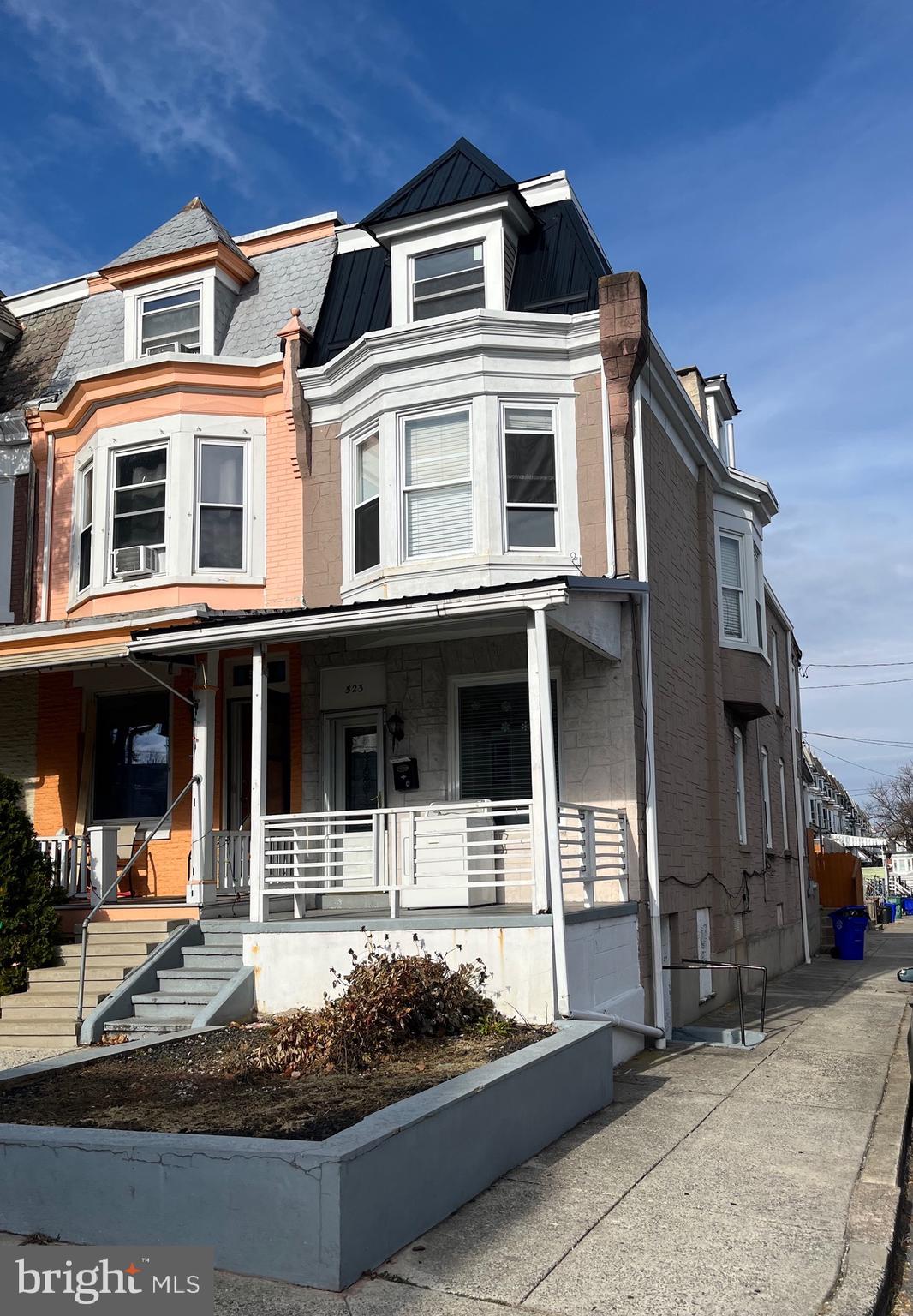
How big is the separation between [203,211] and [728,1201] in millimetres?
15277

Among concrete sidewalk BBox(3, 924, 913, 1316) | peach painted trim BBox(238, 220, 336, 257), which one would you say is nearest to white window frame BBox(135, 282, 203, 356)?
peach painted trim BBox(238, 220, 336, 257)

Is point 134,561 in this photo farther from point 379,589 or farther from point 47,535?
point 379,589

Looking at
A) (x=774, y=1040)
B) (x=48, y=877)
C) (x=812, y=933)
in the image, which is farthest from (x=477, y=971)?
(x=812, y=933)

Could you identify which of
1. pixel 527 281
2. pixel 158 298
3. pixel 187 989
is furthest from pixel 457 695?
pixel 158 298

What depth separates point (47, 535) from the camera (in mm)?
15562

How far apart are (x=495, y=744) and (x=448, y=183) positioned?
7.41 metres

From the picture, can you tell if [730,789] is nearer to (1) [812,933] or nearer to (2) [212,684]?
(2) [212,684]

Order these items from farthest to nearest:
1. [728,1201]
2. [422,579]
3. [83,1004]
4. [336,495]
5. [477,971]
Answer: [336,495] < [422,579] < [83,1004] < [477,971] < [728,1201]

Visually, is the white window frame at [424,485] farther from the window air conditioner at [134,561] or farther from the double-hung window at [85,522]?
the double-hung window at [85,522]

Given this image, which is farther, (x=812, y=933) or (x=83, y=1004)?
(x=812, y=933)

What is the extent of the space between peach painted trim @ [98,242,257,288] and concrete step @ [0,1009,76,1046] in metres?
10.2

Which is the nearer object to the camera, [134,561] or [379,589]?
[379,589]

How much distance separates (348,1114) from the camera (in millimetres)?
6219

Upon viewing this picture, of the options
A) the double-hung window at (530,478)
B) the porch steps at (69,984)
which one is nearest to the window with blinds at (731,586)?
the double-hung window at (530,478)
